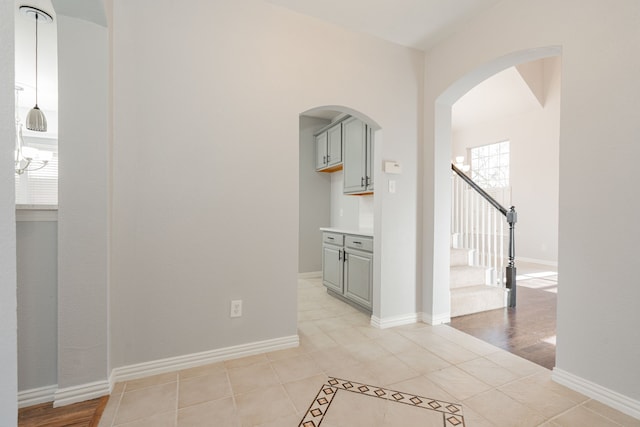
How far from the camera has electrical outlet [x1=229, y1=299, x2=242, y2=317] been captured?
7.52 ft

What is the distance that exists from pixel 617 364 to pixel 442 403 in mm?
1028

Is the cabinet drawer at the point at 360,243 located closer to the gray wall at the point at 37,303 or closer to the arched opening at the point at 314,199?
the arched opening at the point at 314,199

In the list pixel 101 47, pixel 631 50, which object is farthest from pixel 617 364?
pixel 101 47

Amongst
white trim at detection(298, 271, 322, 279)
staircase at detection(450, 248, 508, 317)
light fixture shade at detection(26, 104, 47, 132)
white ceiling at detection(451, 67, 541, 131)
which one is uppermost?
white ceiling at detection(451, 67, 541, 131)

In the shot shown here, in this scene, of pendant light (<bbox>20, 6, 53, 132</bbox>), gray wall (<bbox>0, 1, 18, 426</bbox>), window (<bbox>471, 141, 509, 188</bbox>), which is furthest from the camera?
window (<bbox>471, 141, 509, 188</bbox>)

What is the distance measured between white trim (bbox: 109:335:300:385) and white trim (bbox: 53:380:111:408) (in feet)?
0.19

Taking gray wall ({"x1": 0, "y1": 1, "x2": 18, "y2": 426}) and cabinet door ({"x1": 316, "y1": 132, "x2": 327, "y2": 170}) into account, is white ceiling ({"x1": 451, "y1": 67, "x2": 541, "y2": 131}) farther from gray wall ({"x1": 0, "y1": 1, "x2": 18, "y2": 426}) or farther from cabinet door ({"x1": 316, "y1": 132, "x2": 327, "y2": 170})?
gray wall ({"x1": 0, "y1": 1, "x2": 18, "y2": 426})

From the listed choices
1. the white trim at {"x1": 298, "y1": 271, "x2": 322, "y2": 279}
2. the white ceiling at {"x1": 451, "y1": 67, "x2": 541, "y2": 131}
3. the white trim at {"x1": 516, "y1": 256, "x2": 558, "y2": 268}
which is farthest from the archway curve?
the white trim at {"x1": 516, "y1": 256, "x2": 558, "y2": 268}

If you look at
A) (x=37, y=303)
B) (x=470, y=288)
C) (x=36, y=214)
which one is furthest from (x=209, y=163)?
(x=470, y=288)

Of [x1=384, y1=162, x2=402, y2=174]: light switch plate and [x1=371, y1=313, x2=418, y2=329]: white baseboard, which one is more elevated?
[x1=384, y1=162, x2=402, y2=174]: light switch plate

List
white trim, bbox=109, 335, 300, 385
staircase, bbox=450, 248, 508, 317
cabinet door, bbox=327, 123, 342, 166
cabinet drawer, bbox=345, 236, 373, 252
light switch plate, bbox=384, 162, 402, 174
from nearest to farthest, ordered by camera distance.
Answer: white trim, bbox=109, 335, 300, 385
light switch plate, bbox=384, 162, 402, 174
cabinet drawer, bbox=345, 236, 373, 252
staircase, bbox=450, 248, 508, 317
cabinet door, bbox=327, 123, 342, 166

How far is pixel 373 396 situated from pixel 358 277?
5.21ft

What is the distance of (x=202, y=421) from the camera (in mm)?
1596

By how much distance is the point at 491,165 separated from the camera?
7617 mm
